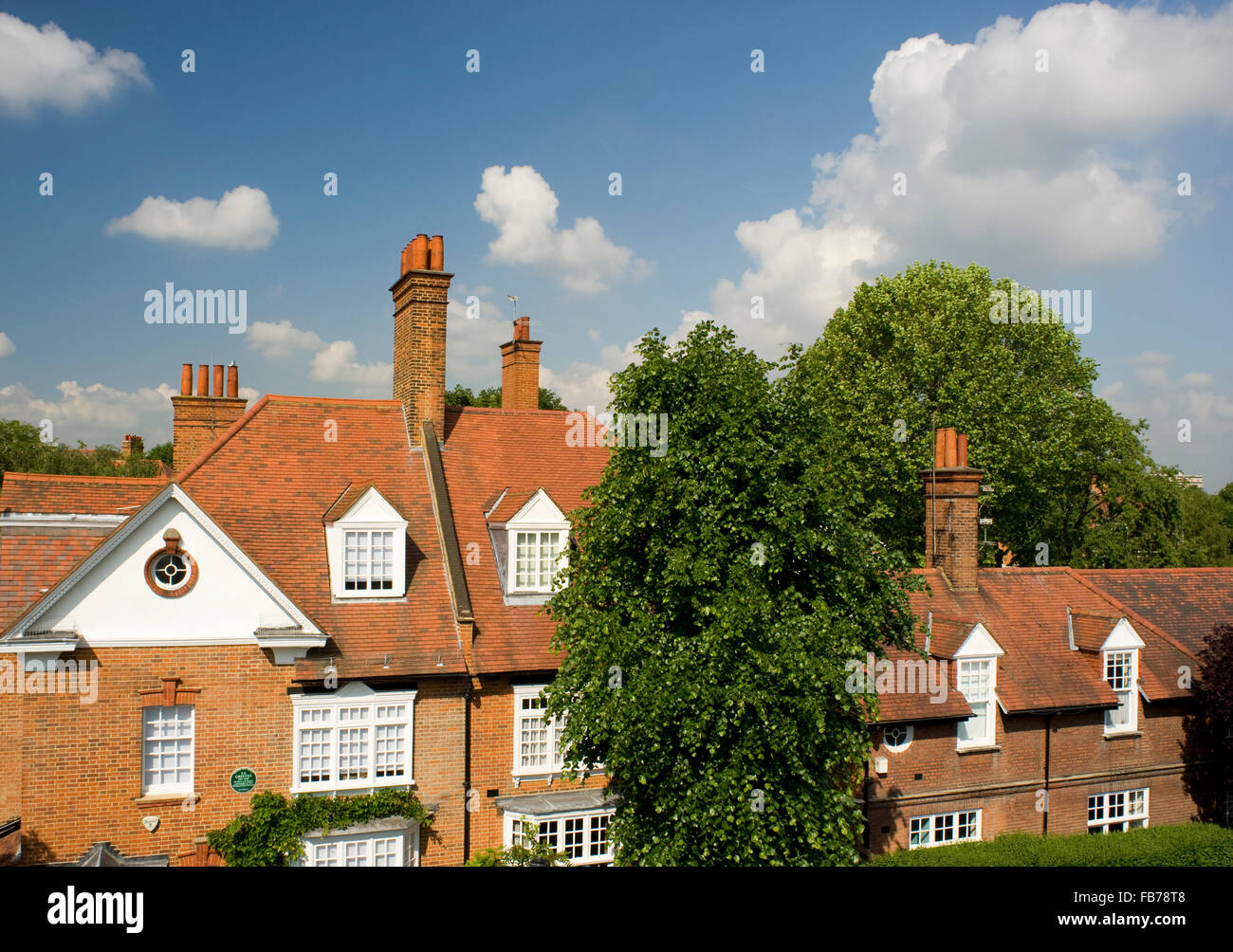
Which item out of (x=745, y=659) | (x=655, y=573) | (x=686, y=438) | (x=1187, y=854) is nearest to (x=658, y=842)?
(x=745, y=659)

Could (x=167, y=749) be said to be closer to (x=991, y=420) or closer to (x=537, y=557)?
(x=537, y=557)

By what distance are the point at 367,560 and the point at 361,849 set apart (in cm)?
585

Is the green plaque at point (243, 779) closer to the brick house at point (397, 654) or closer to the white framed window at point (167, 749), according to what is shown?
the brick house at point (397, 654)

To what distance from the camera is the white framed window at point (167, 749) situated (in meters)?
16.8

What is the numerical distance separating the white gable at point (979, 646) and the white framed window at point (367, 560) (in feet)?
45.5

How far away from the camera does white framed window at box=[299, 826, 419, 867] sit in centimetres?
1709

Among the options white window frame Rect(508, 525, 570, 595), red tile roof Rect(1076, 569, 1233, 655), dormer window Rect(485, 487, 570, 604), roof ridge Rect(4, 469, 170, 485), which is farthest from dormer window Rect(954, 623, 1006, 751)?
roof ridge Rect(4, 469, 170, 485)

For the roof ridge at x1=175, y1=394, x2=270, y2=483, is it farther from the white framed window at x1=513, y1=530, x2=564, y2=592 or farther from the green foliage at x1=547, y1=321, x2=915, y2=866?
the green foliage at x1=547, y1=321, x2=915, y2=866

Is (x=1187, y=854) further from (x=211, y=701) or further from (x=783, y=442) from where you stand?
(x=211, y=701)

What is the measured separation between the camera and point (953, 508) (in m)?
24.3

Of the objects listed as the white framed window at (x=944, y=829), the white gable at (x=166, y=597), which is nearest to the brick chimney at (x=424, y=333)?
the white gable at (x=166, y=597)

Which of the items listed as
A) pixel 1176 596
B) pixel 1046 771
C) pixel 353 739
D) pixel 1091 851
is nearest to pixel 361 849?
pixel 353 739

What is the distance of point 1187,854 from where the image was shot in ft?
57.4
